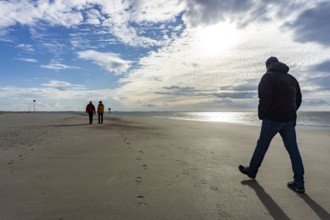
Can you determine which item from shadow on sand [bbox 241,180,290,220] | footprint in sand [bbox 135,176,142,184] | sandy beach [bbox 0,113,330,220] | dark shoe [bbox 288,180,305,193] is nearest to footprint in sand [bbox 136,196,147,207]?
sandy beach [bbox 0,113,330,220]

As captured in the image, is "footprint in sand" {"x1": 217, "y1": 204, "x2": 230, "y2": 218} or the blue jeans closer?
"footprint in sand" {"x1": 217, "y1": 204, "x2": 230, "y2": 218}

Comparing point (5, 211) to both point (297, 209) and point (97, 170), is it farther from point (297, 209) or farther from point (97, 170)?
point (297, 209)

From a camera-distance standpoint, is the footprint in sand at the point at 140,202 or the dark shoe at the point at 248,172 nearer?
the footprint in sand at the point at 140,202

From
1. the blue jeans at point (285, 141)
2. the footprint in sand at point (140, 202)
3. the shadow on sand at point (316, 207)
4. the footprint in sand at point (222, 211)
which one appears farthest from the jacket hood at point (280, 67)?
the footprint in sand at point (140, 202)

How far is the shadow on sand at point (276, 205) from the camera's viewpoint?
3.96 meters

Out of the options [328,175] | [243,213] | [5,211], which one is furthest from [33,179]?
[328,175]

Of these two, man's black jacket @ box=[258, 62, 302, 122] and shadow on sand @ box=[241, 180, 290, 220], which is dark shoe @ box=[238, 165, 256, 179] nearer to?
shadow on sand @ box=[241, 180, 290, 220]

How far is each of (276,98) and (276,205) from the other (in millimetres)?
2090

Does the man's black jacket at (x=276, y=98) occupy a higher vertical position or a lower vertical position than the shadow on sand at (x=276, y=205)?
higher

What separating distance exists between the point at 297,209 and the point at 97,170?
4.08 m

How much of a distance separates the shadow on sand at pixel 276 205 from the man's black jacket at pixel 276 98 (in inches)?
54.1

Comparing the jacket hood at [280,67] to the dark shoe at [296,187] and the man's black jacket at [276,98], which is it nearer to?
the man's black jacket at [276,98]

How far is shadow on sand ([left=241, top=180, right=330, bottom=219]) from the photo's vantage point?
3.96 m

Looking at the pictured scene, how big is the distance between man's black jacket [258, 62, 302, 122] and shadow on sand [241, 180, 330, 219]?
1.38 m
